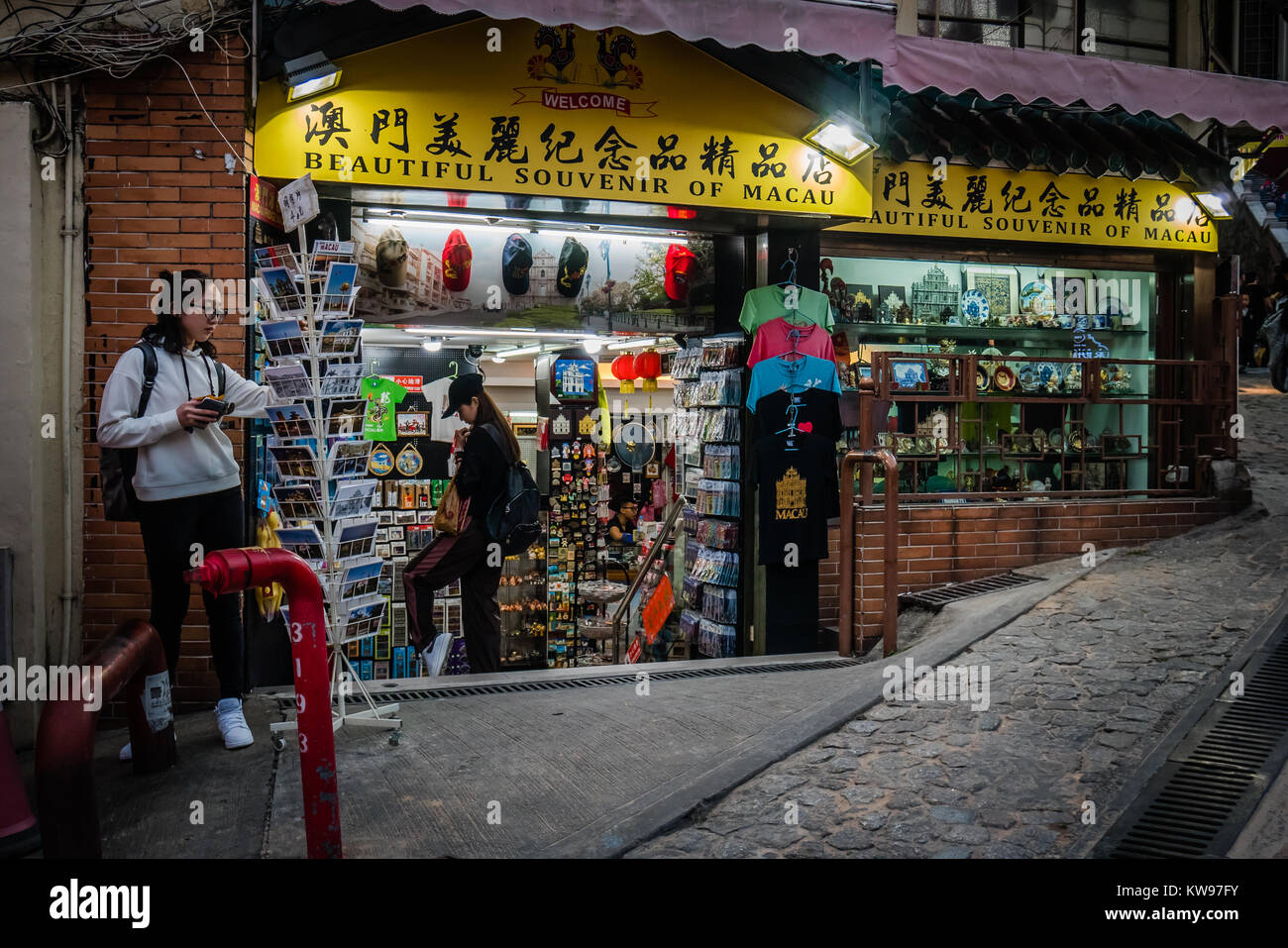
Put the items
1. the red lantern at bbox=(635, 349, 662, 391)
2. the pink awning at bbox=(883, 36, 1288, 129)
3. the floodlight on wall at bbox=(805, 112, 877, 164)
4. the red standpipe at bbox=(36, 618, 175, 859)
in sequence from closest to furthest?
1. the red standpipe at bbox=(36, 618, 175, 859)
2. the pink awning at bbox=(883, 36, 1288, 129)
3. the floodlight on wall at bbox=(805, 112, 877, 164)
4. the red lantern at bbox=(635, 349, 662, 391)

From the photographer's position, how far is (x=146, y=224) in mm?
5773

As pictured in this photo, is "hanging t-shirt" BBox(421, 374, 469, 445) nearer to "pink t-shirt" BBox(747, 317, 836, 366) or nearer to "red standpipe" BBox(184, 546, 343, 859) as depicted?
"pink t-shirt" BBox(747, 317, 836, 366)

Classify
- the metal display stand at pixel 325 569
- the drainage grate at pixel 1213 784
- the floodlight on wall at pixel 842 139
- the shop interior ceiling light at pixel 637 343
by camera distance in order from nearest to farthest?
the drainage grate at pixel 1213 784, the metal display stand at pixel 325 569, the floodlight on wall at pixel 842 139, the shop interior ceiling light at pixel 637 343

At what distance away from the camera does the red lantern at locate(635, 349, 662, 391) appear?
8977mm

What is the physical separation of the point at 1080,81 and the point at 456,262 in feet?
15.4

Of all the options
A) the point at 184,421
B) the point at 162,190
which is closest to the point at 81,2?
the point at 162,190

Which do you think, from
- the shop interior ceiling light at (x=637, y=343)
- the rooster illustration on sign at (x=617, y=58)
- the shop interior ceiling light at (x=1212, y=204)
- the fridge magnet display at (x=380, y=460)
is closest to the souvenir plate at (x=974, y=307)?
the shop interior ceiling light at (x=1212, y=204)

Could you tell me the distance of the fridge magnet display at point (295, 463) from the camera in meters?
5.10

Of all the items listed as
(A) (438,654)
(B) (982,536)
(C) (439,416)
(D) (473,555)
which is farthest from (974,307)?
(A) (438,654)

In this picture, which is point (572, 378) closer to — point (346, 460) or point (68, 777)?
point (346, 460)

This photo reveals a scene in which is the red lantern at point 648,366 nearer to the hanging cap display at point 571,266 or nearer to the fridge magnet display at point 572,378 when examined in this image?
the fridge magnet display at point 572,378

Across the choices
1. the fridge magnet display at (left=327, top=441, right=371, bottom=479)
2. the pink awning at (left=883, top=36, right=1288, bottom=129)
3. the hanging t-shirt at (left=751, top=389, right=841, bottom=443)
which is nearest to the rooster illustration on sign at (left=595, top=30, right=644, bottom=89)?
the pink awning at (left=883, top=36, right=1288, bottom=129)

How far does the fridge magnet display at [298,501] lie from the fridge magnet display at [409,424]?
3130mm

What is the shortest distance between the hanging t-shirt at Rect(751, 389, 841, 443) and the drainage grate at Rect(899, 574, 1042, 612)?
54.7 inches
